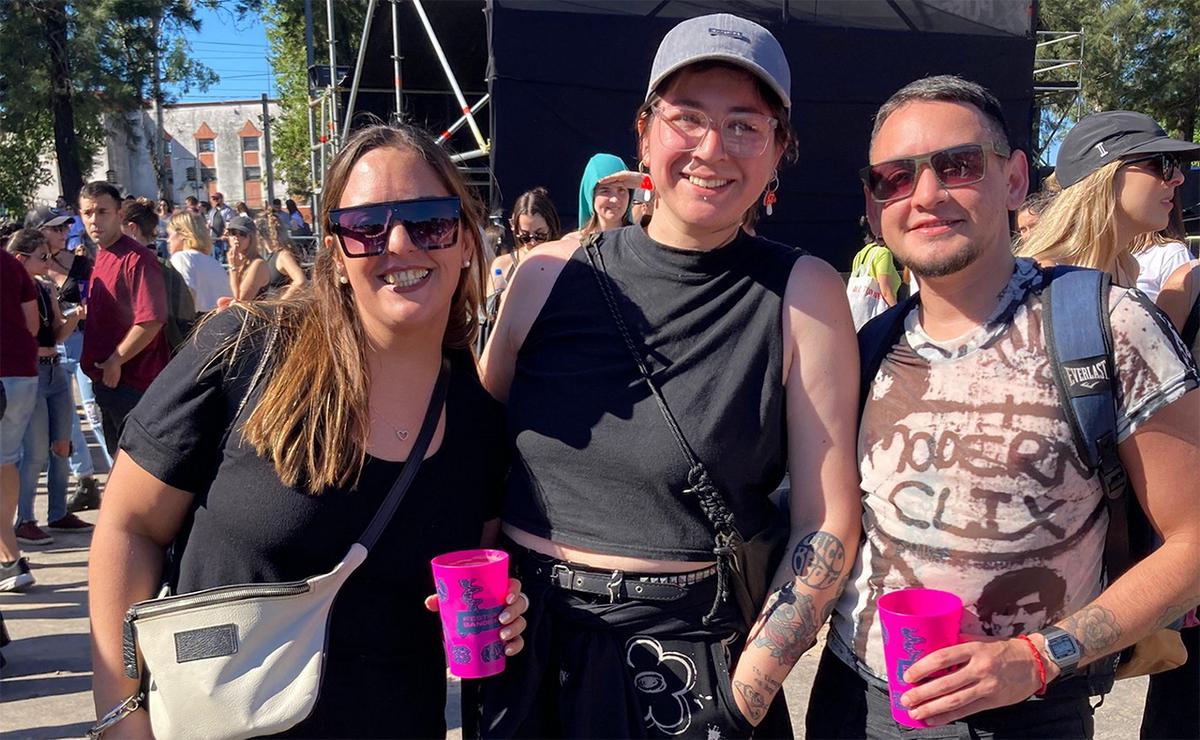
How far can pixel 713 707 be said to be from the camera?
74.1 inches

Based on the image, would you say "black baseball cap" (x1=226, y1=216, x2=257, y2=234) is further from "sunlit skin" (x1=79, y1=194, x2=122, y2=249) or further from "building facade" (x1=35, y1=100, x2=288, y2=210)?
"building facade" (x1=35, y1=100, x2=288, y2=210)

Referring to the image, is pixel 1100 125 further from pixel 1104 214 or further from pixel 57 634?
pixel 57 634

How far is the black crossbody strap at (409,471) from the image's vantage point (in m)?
1.90

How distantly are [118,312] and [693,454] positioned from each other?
212 inches

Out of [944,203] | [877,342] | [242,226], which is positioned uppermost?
[242,226]

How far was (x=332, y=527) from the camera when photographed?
6.18 ft

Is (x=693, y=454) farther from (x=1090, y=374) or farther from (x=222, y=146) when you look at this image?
(x=222, y=146)

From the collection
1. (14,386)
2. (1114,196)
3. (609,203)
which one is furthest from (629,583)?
(14,386)

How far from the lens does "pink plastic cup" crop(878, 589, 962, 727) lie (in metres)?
1.65

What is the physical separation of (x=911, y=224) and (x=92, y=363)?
576 centimetres

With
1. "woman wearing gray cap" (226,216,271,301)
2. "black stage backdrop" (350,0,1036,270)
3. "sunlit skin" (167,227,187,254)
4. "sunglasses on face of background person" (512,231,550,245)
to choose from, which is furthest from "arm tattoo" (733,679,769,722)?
"sunlit skin" (167,227,187,254)

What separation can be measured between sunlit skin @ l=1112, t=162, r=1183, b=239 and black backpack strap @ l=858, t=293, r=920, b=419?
1.36 metres

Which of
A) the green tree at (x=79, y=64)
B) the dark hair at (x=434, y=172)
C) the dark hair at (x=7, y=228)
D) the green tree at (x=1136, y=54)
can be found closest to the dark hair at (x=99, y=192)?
the dark hair at (x=7, y=228)

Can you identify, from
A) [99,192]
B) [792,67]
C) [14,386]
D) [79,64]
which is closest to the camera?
[14,386]
